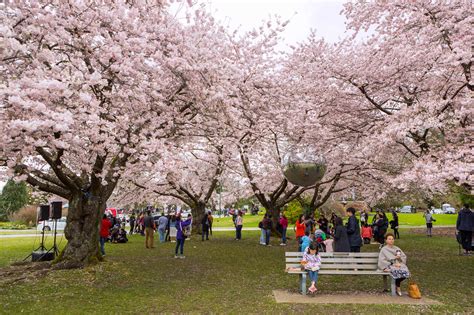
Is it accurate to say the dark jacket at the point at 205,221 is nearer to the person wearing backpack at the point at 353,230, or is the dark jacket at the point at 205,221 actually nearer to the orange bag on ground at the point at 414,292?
the person wearing backpack at the point at 353,230

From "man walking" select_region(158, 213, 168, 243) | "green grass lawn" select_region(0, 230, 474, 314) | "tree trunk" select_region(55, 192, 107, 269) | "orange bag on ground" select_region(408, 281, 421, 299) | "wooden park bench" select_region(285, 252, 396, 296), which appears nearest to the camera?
"green grass lawn" select_region(0, 230, 474, 314)

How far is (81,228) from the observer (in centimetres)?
1151

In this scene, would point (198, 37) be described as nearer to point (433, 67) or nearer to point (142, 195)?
point (433, 67)

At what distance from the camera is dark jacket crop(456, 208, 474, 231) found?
548 inches

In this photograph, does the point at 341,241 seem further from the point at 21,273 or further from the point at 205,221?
the point at 205,221

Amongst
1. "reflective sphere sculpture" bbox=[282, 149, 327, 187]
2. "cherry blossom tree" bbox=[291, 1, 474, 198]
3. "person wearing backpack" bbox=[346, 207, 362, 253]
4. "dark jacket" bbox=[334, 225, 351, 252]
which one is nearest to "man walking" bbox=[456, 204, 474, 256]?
"cherry blossom tree" bbox=[291, 1, 474, 198]

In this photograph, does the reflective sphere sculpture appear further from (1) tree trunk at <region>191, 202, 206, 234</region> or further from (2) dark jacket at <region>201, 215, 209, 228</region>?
(1) tree trunk at <region>191, 202, 206, 234</region>

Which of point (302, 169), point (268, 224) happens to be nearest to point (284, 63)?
point (268, 224)

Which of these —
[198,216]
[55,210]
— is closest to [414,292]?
[55,210]

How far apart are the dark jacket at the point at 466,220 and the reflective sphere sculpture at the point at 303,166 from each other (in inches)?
329

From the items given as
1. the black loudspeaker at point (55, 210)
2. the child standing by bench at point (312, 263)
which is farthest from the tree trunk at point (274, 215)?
the child standing by bench at point (312, 263)

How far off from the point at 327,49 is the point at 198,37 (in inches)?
273

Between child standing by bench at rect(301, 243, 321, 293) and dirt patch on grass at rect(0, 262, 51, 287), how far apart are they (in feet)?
22.6

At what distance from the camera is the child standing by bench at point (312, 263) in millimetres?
8373
